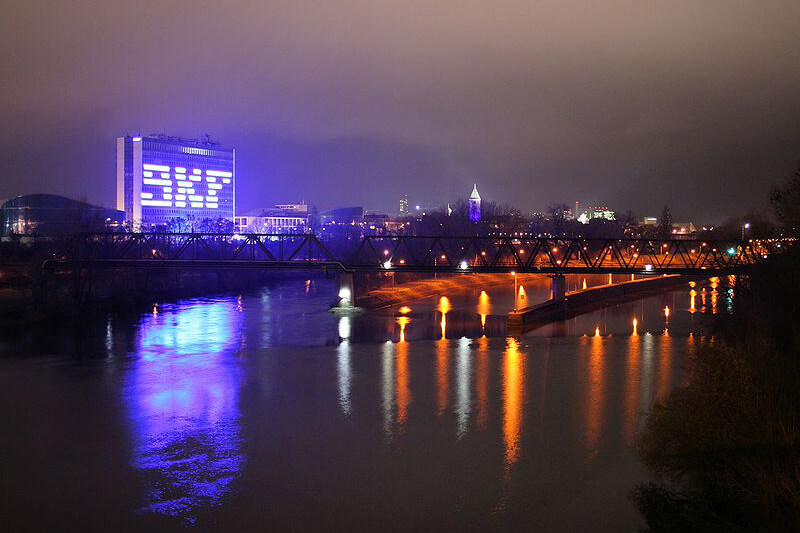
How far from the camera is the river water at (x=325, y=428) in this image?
13773 millimetres

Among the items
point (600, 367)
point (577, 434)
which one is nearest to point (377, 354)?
point (600, 367)

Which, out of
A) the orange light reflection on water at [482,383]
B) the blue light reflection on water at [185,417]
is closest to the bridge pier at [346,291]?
the blue light reflection on water at [185,417]

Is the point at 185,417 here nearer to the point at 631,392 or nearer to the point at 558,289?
the point at 631,392

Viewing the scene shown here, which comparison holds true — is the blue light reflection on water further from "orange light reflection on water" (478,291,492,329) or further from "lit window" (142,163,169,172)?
"lit window" (142,163,169,172)

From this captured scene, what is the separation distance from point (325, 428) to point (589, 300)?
118 feet

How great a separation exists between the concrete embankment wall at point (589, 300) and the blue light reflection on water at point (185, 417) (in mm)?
14951

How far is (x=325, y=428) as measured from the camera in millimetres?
18719

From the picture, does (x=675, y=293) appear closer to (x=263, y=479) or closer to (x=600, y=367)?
(x=600, y=367)

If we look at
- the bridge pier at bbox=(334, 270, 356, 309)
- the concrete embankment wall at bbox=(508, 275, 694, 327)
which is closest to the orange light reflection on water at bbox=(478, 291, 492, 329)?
the concrete embankment wall at bbox=(508, 275, 694, 327)

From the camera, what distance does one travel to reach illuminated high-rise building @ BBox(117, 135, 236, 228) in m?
126

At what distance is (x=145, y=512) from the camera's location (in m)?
13.4

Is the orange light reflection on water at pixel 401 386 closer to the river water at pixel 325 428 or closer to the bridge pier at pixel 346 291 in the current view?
the river water at pixel 325 428

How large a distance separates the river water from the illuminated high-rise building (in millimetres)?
94863

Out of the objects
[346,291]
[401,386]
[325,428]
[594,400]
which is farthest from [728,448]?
[346,291]
